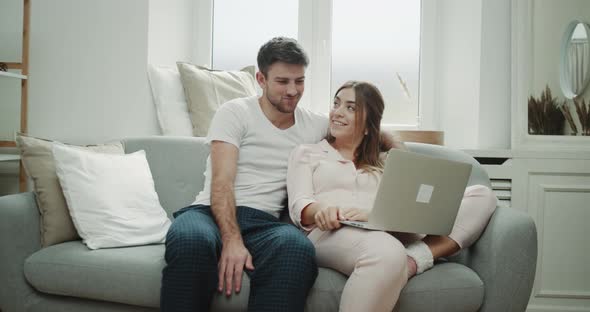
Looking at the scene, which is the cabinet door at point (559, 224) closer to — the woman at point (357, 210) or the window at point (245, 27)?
the woman at point (357, 210)

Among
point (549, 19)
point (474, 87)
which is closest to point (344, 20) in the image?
Result: point (474, 87)

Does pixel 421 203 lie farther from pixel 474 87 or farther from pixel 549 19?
pixel 549 19

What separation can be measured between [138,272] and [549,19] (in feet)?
6.95

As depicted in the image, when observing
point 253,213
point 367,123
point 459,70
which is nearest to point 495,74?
point 459,70

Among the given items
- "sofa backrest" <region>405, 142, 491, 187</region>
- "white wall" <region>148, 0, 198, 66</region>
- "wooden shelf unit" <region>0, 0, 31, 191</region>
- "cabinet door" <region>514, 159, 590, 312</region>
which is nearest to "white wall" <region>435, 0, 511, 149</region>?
"cabinet door" <region>514, 159, 590, 312</region>

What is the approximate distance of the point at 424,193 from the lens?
165 cm

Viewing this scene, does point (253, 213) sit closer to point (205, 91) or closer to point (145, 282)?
point (145, 282)

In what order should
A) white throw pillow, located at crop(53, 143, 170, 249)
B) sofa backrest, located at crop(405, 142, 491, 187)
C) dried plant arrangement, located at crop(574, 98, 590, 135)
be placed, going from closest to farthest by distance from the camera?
white throw pillow, located at crop(53, 143, 170, 249) < sofa backrest, located at crop(405, 142, 491, 187) < dried plant arrangement, located at crop(574, 98, 590, 135)

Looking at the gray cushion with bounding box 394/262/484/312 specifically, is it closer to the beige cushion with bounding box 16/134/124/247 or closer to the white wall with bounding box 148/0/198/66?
the beige cushion with bounding box 16/134/124/247

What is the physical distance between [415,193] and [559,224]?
1.29m

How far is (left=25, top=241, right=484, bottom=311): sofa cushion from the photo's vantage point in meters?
1.68

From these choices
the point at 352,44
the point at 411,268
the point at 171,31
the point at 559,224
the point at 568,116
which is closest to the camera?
the point at 411,268

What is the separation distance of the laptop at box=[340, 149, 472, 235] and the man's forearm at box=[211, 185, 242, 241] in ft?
1.09

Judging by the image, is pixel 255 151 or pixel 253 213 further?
pixel 255 151
